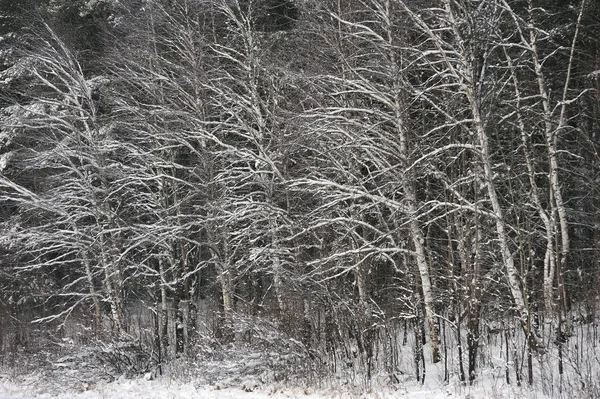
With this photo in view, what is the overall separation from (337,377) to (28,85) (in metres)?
13.1

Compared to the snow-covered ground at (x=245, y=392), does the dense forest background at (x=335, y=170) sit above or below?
above

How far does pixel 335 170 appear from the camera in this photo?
12445 mm

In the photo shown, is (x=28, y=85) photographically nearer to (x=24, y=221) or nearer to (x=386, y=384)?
(x=24, y=221)

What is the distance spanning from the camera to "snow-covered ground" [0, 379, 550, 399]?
8273mm

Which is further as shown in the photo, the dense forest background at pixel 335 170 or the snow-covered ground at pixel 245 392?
the dense forest background at pixel 335 170

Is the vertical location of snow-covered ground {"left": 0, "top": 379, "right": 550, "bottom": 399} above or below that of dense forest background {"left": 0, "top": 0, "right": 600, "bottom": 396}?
below

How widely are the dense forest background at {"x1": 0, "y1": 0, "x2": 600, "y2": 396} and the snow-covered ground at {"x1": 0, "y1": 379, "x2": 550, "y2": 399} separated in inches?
20.6

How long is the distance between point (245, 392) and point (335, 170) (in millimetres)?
4863

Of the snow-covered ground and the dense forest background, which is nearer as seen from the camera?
the snow-covered ground

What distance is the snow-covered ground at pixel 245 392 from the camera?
27.1 ft

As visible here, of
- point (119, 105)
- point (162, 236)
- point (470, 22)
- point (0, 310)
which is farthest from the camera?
point (0, 310)

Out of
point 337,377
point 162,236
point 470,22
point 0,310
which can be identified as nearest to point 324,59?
point 470,22

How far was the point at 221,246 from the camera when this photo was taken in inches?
640

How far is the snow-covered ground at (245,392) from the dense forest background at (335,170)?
52cm
